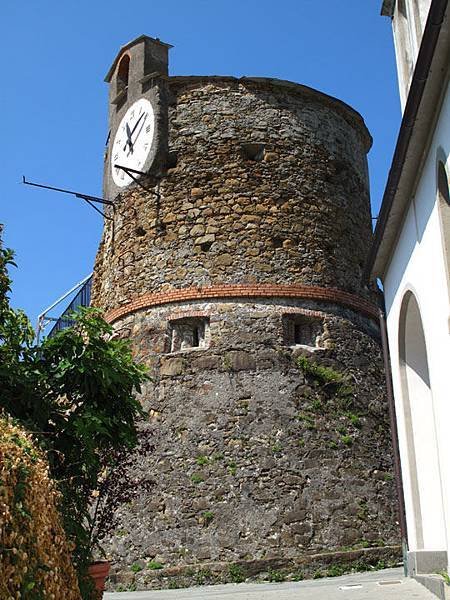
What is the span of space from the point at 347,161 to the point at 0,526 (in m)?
13.1

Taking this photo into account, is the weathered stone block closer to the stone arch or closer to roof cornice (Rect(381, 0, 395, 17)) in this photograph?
the stone arch

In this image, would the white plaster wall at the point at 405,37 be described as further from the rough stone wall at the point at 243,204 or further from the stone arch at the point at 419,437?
the rough stone wall at the point at 243,204

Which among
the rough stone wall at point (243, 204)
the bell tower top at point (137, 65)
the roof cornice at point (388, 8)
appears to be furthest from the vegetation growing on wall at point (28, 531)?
the bell tower top at point (137, 65)

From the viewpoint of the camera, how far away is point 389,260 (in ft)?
31.4

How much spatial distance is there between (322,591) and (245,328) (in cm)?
581

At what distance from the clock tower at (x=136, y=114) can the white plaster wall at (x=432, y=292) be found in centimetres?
784

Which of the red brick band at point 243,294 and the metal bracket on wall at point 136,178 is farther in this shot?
the metal bracket on wall at point 136,178

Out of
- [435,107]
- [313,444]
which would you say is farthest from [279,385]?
[435,107]

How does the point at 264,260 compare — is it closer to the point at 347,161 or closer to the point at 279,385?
the point at 279,385

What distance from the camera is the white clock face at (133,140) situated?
15.5m

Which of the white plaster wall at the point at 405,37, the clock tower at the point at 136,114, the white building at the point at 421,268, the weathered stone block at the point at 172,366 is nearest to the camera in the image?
the white building at the point at 421,268

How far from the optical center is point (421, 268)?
24.5ft

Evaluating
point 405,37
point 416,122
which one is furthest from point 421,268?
point 405,37

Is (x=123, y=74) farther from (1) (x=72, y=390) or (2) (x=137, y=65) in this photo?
(1) (x=72, y=390)
